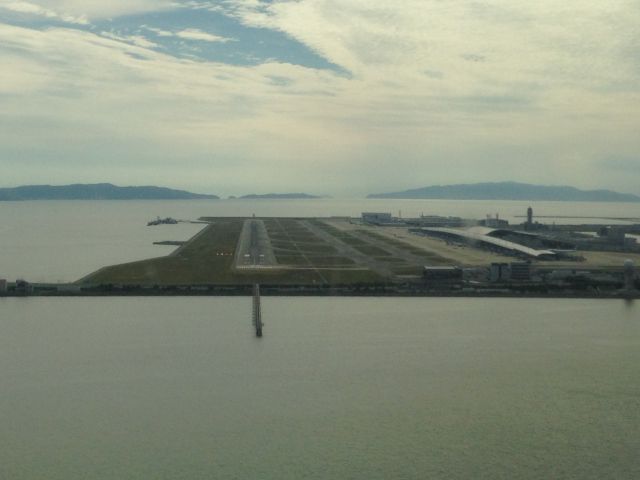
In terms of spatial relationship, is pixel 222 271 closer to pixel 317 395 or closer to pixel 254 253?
pixel 254 253

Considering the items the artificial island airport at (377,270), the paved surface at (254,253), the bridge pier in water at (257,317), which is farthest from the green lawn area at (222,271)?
the bridge pier in water at (257,317)

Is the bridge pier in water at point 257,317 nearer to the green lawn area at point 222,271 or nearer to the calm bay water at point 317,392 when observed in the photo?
the calm bay water at point 317,392

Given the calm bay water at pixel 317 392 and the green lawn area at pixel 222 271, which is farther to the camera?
the green lawn area at pixel 222 271

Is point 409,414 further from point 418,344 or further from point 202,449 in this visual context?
point 418,344

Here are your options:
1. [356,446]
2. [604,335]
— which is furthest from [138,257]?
[356,446]

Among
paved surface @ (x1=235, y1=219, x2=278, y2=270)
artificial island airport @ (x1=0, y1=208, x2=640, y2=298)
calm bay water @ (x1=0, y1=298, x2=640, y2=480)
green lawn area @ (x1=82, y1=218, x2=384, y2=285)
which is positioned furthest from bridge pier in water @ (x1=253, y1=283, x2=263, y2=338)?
paved surface @ (x1=235, y1=219, x2=278, y2=270)
